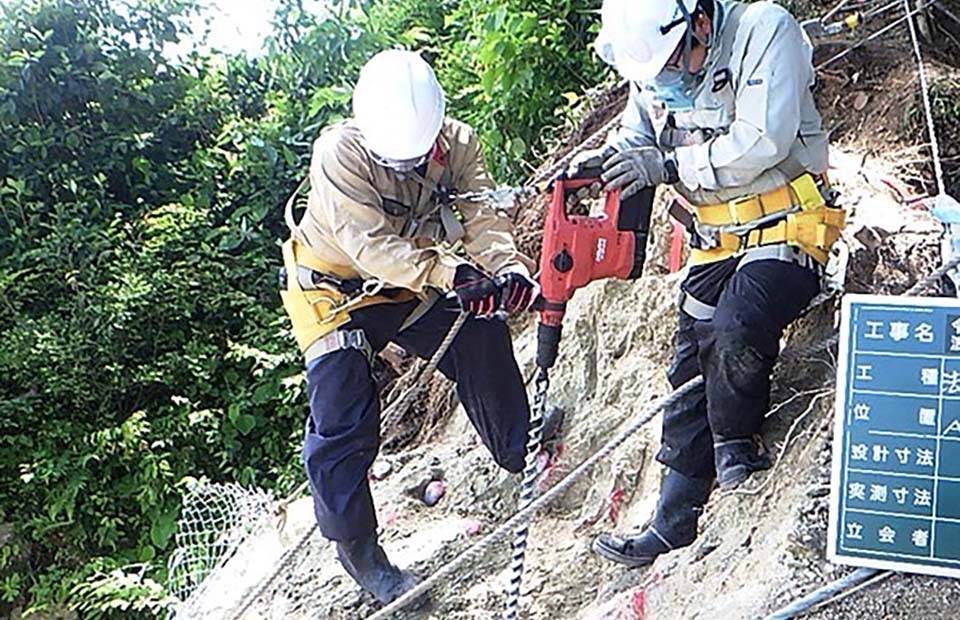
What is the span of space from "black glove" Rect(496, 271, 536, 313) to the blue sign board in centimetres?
149

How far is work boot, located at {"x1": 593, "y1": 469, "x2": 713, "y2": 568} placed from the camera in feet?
10.1

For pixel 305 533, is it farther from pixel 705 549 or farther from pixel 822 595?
pixel 822 595

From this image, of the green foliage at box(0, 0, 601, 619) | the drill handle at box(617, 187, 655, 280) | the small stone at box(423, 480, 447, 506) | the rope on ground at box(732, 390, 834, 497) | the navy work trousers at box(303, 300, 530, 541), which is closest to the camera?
the rope on ground at box(732, 390, 834, 497)

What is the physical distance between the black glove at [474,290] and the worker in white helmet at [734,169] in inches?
25.2

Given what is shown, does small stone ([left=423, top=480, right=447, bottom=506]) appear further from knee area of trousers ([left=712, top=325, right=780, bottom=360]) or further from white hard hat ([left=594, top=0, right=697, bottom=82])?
white hard hat ([left=594, top=0, right=697, bottom=82])

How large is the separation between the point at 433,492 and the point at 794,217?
233 cm

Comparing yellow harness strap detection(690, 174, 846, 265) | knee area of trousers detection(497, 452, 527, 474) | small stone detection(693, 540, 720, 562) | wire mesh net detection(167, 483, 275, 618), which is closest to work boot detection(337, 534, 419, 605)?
knee area of trousers detection(497, 452, 527, 474)

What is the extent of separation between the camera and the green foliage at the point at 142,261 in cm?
751

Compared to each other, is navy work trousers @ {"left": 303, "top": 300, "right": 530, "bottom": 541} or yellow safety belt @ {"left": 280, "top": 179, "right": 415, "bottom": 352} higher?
yellow safety belt @ {"left": 280, "top": 179, "right": 415, "bottom": 352}

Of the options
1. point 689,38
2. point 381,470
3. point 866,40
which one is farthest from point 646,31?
point 381,470

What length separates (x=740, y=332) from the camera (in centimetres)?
266

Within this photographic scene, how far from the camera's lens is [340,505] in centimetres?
363

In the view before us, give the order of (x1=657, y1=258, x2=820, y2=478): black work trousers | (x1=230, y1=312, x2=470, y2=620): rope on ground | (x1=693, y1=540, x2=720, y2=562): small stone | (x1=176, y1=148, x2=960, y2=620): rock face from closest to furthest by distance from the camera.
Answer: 1. (x1=176, y1=148, x2=960, y2=620): rock face
2. (x1=657, y1=258, x2=820, y2=478): black work trousers
3. (x1=693, y1=540, x2=720, y2=562): small stone
4. (x1=230, y1=312, x2=470, y2=620): rope on ground

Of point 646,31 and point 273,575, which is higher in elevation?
point 646,31
